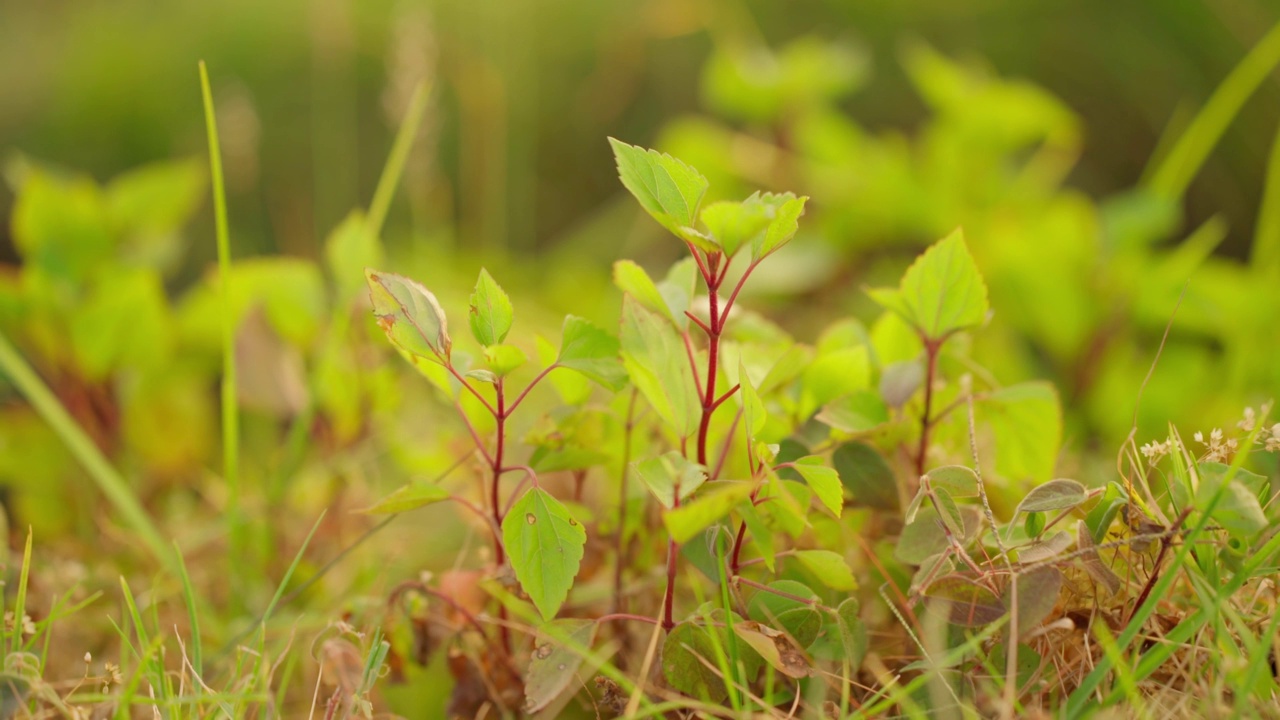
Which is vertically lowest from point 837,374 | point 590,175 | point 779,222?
point 590,175

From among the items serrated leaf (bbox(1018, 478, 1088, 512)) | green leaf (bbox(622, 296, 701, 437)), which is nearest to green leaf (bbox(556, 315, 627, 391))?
green leaf (bbox(622, 296, 701, 437))

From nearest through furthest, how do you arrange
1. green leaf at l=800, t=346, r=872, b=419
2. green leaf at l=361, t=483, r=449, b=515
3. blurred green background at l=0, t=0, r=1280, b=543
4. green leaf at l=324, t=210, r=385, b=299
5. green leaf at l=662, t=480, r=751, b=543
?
green leaf at l=662, t=480, r=751, b=543 → green leaf at l=361, t=483, r=449, b=515 → green leaf at l=800, t=346, r=872, b=419 → green leaf at l=324, t=210, r=385, b=299 → blurred green background at l=0, t=0, r=1280, b=543

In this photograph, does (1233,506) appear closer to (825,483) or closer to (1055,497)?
(1055,497)

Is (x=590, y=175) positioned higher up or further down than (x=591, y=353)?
further down

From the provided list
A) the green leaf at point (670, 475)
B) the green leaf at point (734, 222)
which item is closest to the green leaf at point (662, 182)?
the green leaf at point (734, 222)

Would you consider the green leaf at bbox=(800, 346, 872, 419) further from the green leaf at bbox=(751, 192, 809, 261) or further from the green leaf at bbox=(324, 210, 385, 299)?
the green leaf at bbox=(324, 210, 385, 299)

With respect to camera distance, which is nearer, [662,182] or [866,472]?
[662,182]

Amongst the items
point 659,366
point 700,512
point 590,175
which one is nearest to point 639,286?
point 659,366
